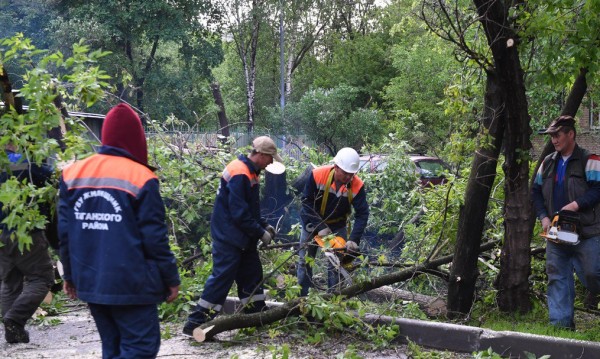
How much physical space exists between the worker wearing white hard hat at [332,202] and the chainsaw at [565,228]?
6.49ft

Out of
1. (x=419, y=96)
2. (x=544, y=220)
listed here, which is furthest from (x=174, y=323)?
(x=419, y=96)

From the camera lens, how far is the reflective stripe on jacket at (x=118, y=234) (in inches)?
165

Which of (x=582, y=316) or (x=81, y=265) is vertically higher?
(x=81, y=265)

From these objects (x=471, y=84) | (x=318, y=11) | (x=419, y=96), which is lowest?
(x=471, y=84)

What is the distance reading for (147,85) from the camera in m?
29.1

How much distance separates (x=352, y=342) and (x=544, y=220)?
6.55 feet

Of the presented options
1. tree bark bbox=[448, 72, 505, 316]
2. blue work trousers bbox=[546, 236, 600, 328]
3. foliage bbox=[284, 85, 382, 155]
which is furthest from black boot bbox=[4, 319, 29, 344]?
foliage bbox=[284, 85, 382, 155]

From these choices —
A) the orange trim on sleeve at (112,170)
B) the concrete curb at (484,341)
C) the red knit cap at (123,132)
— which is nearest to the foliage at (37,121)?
the red knit cap at (123,132)

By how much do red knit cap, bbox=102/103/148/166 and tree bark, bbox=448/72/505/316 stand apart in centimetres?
354

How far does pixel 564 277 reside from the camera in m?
6.39

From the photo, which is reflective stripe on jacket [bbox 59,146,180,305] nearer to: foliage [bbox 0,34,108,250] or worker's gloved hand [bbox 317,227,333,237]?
foliage [bbox 0,34,108,250]

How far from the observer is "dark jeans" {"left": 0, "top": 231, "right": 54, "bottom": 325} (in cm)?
654

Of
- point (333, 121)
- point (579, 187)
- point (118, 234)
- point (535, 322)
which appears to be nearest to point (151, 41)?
point (333, 121)

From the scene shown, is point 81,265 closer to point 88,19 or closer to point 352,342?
point 352,342
